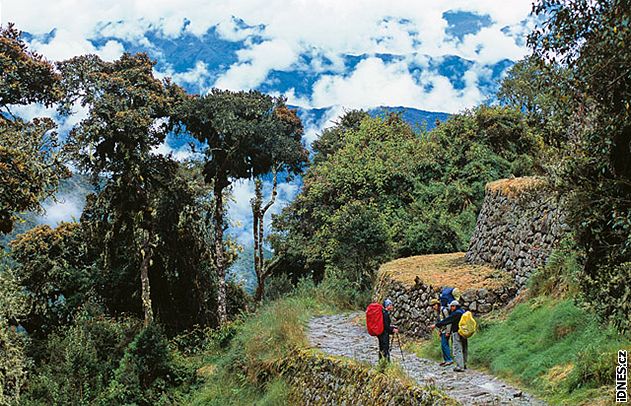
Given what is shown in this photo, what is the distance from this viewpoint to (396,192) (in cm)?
2894

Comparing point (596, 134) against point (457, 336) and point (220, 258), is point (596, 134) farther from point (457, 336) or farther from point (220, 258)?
point (220, 258)

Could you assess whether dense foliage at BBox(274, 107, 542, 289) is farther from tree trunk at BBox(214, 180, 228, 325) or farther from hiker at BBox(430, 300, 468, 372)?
hiker at BBox(430, 300, 468, 372)

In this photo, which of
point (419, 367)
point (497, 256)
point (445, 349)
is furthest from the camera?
point (497, 256)

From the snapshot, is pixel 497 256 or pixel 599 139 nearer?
pixel 599 139

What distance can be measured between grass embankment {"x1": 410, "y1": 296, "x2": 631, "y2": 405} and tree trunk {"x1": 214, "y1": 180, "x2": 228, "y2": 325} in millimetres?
13145

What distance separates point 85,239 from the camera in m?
27.1

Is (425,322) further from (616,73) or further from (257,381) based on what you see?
(616,73)

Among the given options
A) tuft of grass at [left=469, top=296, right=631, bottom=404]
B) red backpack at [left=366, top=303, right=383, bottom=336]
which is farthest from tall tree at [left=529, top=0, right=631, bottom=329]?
red backpack at [left=366, top=303, right=383, bottom=336]

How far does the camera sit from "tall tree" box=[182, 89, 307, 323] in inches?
1068

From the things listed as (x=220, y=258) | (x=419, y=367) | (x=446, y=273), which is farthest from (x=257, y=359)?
(x=220, y=258)

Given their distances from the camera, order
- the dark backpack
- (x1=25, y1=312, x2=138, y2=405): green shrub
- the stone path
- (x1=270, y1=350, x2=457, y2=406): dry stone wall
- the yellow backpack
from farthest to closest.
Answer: (x1=25, y1=312, x2=138, y2=405): green shrub < the dark backpack < the yellow backpack < (x1=270, y1=350, x2=457, y2=406): dry stone wall < the stone path

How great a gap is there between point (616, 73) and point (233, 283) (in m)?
25.0

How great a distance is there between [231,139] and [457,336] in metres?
17.7

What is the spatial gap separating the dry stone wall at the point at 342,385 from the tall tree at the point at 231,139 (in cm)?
1201
